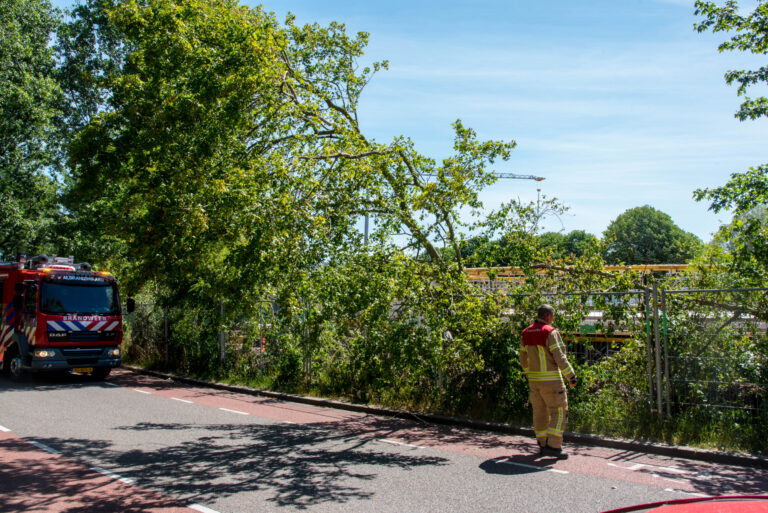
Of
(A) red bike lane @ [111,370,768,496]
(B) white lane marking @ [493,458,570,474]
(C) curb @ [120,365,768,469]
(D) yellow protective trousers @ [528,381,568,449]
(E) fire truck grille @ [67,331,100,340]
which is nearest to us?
(A) red bike lane @ [111,370,768,496]

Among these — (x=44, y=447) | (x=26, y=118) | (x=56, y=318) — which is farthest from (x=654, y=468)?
(x=26, y=118)

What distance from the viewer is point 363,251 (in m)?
10.6

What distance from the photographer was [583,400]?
30.7ft

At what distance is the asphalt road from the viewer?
5.82 m

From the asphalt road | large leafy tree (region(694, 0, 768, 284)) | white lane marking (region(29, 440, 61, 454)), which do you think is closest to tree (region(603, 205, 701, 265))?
large leafy tree (region(694, 0, 768, 284))

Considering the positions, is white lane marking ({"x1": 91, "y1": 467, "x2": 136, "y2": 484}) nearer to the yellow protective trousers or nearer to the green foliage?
the yellow protective trousers

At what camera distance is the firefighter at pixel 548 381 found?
758 centimetres

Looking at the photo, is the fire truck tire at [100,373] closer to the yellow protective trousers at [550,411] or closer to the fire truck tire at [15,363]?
the fire truck tire at [15,363]

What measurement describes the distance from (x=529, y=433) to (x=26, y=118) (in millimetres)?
24370

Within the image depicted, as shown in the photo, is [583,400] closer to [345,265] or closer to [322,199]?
[345,265]

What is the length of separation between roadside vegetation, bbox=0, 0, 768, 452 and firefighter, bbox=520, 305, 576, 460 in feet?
5.02

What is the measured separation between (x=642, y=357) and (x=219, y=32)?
10.0m

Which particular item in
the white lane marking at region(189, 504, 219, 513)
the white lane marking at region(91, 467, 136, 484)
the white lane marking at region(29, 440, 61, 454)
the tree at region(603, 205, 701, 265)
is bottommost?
the white lane marking at region(29, 440, 61, 454)

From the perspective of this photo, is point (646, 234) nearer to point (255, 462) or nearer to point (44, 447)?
point (255, 462)
